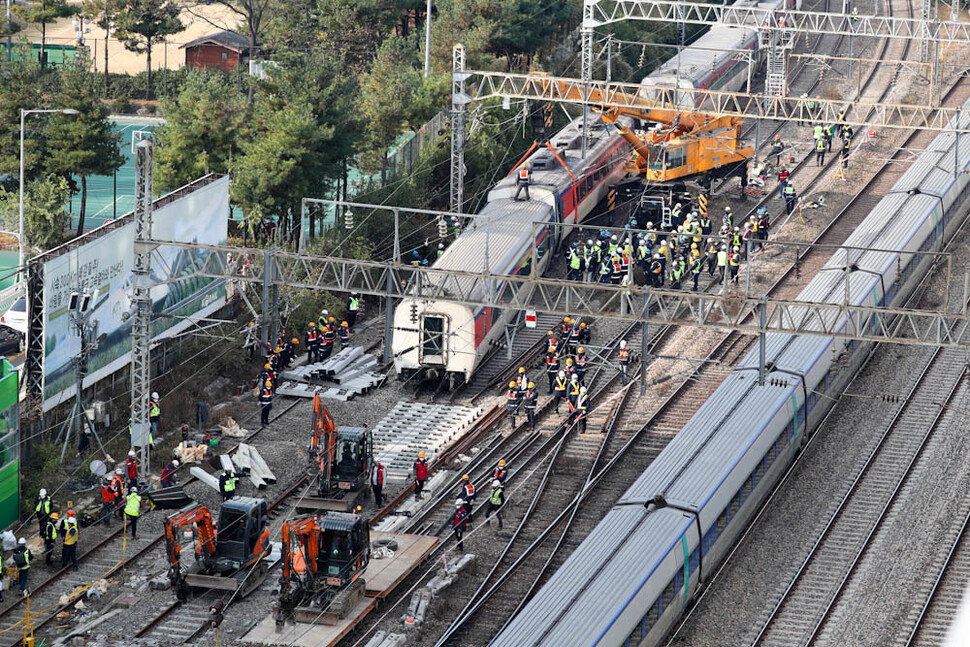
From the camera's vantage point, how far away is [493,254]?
149 feet

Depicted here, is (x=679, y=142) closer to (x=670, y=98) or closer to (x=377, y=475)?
(x=670, y=98)

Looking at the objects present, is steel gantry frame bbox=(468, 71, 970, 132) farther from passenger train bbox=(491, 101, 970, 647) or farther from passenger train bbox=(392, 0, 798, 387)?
passenger train bbox=(491, 101, 970, 647)

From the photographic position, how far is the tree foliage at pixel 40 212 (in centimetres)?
4906

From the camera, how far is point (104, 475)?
38875 millimetres

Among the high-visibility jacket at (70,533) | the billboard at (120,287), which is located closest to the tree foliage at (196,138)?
the billboard at (120,287)

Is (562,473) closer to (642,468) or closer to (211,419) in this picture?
(642,468)

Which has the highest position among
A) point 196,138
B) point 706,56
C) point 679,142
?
point 706,56

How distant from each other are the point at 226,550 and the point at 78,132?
23508 millimetres

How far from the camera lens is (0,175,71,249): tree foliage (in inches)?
1932

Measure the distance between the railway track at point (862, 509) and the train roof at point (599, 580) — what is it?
9.66ft

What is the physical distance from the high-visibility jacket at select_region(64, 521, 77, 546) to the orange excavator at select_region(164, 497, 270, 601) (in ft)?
7.18

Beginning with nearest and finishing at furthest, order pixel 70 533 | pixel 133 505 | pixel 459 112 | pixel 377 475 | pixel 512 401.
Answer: pixel 70 533 < pixel 133 505 < pixel 377 475 < pixel 512 401 < pixel 459 112

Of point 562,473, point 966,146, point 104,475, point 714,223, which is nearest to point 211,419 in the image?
point 104,475

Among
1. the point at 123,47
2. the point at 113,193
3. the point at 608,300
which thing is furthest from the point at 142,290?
the point at 123,47
